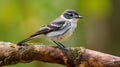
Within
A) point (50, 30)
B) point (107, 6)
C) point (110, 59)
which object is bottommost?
point (110, 59)

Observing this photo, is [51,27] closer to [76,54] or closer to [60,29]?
[60,29]

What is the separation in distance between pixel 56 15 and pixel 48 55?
4.98 m

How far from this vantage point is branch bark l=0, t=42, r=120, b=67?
24.1 feet

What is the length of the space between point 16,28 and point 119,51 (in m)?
2.39

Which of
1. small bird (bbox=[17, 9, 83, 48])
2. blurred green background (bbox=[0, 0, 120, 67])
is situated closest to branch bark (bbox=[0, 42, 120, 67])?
small bird (bbox=[17, 9, 83, 48])

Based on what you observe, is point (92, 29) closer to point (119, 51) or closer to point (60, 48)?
point (119, 51)

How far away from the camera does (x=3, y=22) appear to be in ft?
38.9

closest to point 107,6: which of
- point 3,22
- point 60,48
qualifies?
point 3,22

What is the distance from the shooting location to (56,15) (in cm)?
1238

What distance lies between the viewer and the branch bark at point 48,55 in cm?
734

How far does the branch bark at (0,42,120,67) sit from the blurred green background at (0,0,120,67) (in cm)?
405

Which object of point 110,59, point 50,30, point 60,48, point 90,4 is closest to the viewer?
point 110,59

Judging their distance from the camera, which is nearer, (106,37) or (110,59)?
(110,59)

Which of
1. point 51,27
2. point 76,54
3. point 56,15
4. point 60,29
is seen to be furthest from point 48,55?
point 56,15
